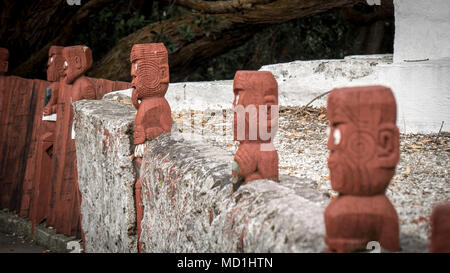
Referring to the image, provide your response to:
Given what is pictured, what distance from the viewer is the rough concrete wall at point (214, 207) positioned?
1984mm

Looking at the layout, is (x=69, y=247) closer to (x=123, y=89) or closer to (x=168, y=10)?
(x=123, y=89)

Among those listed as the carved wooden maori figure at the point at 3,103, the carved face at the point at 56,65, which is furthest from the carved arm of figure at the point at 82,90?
the carved wooden maori figure at the point at 3,103

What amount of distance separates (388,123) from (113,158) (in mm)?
2442

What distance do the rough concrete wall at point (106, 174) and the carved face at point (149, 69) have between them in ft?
0.99

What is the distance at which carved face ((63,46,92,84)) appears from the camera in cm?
477

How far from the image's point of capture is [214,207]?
99.3 inches

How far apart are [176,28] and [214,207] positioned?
17.3 feet

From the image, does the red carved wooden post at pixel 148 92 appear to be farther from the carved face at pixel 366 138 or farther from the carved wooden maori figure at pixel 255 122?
the carved face at pixel 366 138

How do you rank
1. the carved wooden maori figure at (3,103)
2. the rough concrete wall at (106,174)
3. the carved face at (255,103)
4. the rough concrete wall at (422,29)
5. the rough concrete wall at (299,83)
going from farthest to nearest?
the carved wooden maori figure at (3,103) → the rough concrete wall at (299,83) → the rough concrete wall at (422,29) → the rough concrete wall at (106,174) → the carved face at (255,103)

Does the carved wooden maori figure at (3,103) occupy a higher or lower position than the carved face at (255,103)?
higher

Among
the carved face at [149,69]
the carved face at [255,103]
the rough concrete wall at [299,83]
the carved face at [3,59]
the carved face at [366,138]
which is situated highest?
the carved face at [3,59]

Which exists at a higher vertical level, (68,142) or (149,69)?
(149,69)

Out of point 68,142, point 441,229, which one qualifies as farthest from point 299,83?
point 441,229

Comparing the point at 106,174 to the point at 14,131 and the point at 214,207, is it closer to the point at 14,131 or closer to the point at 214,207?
the point at 214,207
